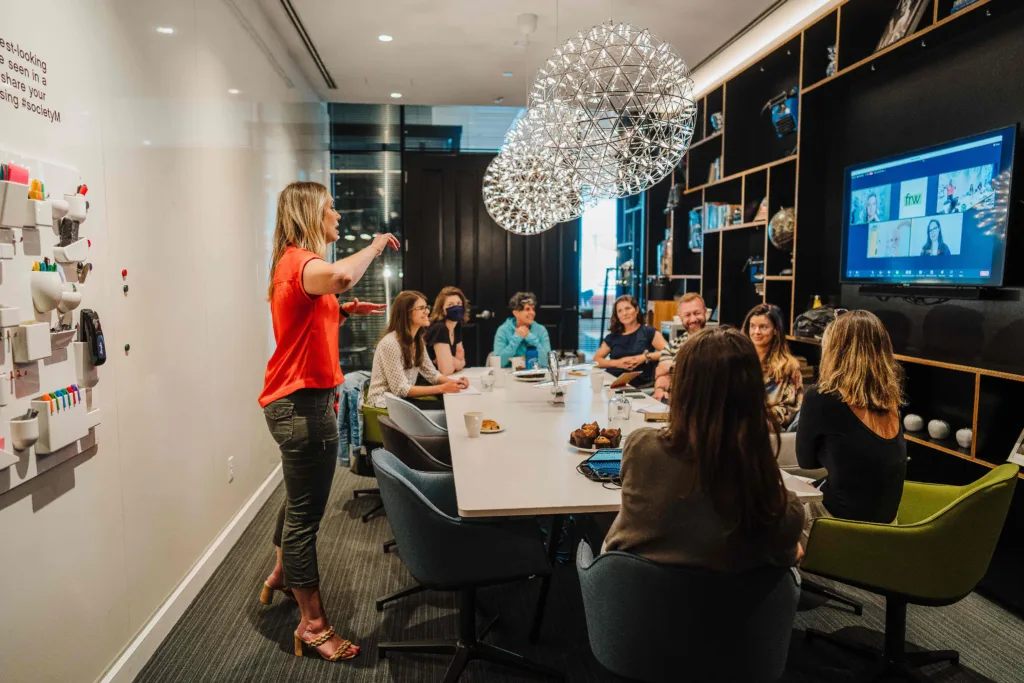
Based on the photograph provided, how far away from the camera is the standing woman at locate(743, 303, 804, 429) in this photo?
3.05 meters

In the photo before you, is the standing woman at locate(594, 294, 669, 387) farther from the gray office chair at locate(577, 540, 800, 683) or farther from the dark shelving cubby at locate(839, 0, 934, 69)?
the gray office chair at locate(577, 540, 800, 683)

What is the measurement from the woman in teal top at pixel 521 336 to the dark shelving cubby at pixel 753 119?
200 centimetres

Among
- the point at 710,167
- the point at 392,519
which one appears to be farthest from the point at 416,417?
the point at 710,167

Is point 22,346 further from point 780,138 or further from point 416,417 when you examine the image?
point 780,138

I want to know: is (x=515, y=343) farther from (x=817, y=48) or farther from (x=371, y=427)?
(x=817, y=48)

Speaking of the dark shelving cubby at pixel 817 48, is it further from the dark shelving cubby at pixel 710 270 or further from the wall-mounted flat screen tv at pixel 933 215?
the dark shelving cubby at pixel 710 270

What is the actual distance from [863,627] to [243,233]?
3.66 m

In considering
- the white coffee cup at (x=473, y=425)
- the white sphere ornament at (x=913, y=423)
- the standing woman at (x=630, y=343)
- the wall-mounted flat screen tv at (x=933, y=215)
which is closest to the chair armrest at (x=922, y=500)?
the white sphere ornament at (x=913, y=423)

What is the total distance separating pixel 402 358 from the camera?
3699mm

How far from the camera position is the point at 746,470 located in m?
1.33

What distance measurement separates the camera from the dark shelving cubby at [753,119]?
4910 mm

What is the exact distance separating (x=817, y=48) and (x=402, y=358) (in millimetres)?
3127

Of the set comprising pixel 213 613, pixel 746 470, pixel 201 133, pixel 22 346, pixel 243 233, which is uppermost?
pixel 201 133

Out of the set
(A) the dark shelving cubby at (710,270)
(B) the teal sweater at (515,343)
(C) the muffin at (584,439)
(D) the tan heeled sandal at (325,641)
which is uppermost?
(A) the dark shelving cubby at (710,270)
